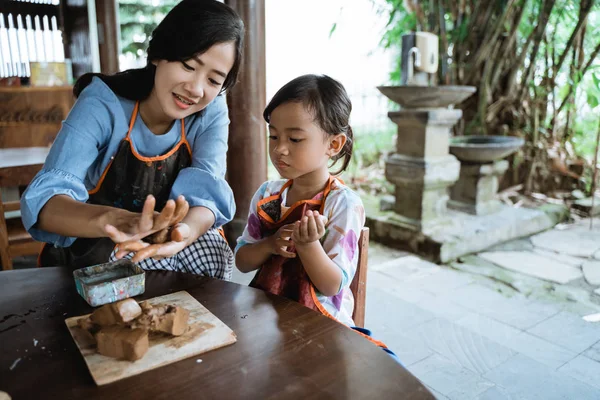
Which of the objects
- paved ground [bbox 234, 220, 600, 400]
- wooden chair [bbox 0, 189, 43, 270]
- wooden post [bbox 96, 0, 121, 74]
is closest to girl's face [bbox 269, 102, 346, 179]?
paved ground [bbox 234, 220, 600, 400]

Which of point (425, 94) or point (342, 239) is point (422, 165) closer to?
point (425, 94)

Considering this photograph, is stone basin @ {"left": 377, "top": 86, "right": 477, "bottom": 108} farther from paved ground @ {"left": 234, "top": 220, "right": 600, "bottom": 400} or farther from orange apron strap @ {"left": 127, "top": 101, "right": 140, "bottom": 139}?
orange apron strap @ {"left": 127, "top": 101, "right": 140, "bottom": 139}

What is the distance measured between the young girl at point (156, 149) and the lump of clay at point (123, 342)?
0.38 metres

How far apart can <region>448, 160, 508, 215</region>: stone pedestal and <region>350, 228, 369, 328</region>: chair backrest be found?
144 inches

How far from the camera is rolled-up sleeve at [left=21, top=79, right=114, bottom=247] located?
1377 millimetres

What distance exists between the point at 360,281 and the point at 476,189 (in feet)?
12.1

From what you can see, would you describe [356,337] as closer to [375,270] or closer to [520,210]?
[375,270]

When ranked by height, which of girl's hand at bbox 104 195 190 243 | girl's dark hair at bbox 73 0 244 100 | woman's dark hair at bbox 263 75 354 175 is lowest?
girl's hand at bbox 104 195 190 243

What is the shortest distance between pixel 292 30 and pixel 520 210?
4747 mm

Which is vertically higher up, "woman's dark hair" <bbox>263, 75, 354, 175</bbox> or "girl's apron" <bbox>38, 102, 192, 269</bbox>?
"woman's dark hair" <bbox>263, 75, 354, 175</bbox>

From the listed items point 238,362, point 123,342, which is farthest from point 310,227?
point 123,342

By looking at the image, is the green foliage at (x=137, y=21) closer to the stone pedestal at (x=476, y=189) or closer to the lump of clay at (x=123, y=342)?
the stone pedestal at (x=476, y=189)

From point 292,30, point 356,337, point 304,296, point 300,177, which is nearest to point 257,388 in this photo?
point 356,337

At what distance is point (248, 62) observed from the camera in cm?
339
